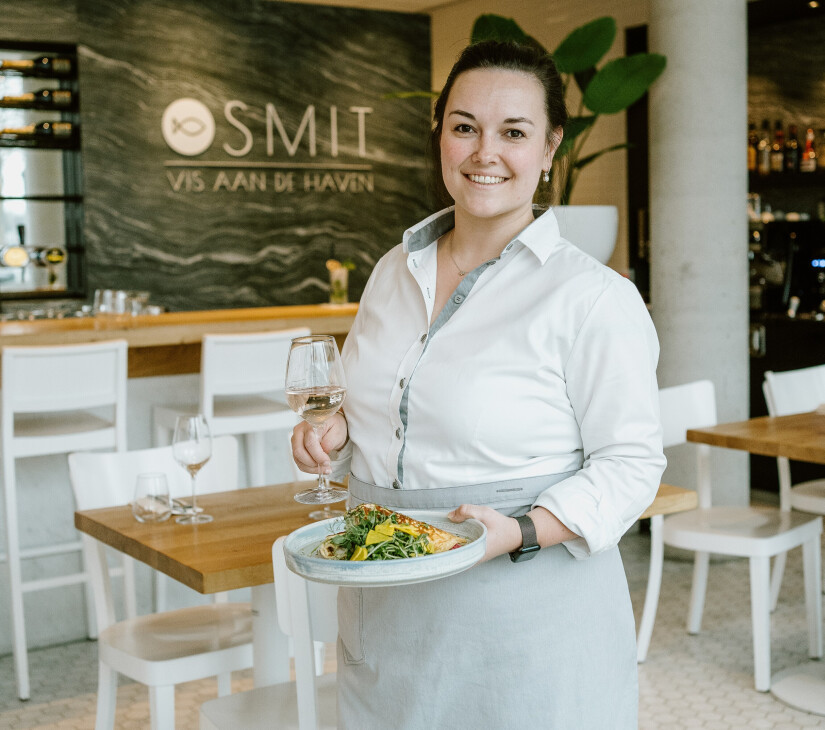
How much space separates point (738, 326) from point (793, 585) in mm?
1182

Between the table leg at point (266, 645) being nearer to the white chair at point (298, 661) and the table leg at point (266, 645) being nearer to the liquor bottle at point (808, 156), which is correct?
the white chair at point (298, 661)

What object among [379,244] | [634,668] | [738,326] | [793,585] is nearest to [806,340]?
[738,326]

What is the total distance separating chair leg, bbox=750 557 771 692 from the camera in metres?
3.44

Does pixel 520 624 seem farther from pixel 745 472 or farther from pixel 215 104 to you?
pixel 215 104

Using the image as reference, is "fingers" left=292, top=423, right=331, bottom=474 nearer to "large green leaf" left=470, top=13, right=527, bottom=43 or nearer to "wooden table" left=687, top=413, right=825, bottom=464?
"wooden table" left=687, top=413, right=825, bottom=464

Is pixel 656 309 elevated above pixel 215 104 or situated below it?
below

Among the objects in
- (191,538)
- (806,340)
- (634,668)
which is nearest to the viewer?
(634,668)

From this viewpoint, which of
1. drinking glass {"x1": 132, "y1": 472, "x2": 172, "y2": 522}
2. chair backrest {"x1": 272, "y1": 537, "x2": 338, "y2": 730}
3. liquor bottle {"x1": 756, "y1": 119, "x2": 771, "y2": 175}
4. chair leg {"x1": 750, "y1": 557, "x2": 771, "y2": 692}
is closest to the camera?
chair backrest {"x1": 272, "y1": 537, "x2": 338, "y2": 730}

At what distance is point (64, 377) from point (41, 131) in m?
3.97

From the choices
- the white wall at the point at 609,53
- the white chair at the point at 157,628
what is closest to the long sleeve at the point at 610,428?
the white chair at the point at 157,628

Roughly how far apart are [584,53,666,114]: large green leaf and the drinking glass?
10.2 ft

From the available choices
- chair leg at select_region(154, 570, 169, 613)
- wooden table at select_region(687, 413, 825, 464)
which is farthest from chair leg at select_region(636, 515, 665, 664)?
chair leg at select_region(154, 570, 169, 613)

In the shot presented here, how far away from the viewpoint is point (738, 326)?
193 inches

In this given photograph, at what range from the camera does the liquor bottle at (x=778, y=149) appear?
659 centimetres
